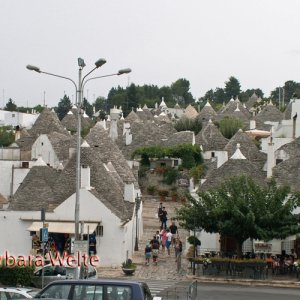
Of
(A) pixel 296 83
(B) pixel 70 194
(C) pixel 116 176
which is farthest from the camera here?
(A) pixel 296 83

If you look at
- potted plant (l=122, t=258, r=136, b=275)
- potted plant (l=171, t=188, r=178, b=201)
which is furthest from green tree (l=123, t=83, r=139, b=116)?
potted plant (l=122, t=258, r=136, b=275)

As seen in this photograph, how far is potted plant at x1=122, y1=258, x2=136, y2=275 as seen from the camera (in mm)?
32125

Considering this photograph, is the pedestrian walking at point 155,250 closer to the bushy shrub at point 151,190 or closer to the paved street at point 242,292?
the paved street at point 242,292

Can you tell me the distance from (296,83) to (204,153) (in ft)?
330

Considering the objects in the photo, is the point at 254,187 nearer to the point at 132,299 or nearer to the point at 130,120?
the point at 132,299

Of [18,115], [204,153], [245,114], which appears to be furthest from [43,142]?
[18,115]

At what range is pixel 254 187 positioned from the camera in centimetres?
3234

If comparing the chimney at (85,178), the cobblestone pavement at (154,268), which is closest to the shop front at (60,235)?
the cobblestone pavement at (154,268)

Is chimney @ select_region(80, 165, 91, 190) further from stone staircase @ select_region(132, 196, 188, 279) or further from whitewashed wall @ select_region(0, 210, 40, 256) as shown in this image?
stone staircase @ select_region(132, 196, 188, 279)

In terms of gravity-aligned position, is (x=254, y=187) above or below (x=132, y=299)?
above

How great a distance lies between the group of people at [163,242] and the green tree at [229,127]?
32847 mm

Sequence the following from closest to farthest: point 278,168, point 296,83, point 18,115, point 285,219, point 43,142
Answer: point 285,219 → point 278,168 → point 43,142 → point 18,115 → point 296,83

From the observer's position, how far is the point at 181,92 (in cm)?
18625

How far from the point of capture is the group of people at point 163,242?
3492 centimetres
